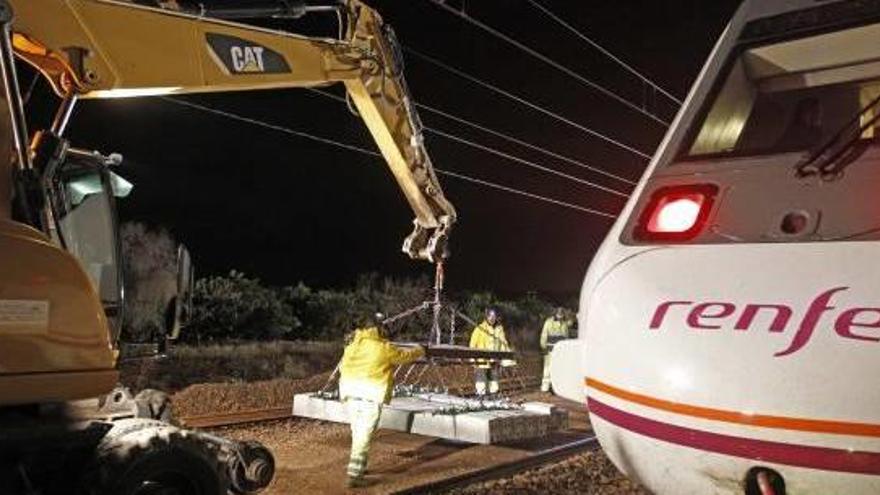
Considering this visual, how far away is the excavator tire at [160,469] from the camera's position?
4.78 meters

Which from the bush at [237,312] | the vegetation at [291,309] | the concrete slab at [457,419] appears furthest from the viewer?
the vegetation at [291,309]

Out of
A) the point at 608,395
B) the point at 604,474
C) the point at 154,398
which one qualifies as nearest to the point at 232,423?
the point at 604,474

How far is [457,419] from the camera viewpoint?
392 inches

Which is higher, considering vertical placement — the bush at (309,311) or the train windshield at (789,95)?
the bush at (309,311)

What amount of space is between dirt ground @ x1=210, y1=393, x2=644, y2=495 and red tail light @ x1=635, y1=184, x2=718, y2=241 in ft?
17.2

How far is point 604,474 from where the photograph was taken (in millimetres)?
8859

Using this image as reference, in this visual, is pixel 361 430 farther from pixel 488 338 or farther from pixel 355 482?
pixel 488 338

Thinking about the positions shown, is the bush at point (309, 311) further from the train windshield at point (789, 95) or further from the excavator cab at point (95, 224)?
the train windshield at point (789, 95)

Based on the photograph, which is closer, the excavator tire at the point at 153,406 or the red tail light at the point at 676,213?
the red tail light at the point at 676,213

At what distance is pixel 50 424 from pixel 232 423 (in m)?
7.00

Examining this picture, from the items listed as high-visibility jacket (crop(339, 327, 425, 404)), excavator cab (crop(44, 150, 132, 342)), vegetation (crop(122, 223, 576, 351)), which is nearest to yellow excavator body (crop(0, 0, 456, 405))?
excavator cab (crop(44, 150, 132, 342))

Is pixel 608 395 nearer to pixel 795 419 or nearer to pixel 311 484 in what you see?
pixel 795 419

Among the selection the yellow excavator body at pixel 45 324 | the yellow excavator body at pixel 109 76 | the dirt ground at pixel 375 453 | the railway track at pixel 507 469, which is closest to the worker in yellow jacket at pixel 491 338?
the dirt ground at pixel 375 453

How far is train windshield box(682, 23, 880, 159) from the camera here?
319cm
